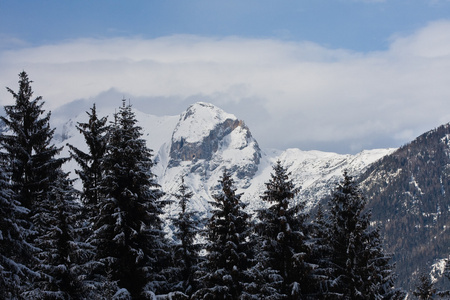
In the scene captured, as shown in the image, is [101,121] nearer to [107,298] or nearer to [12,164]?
[12,164]

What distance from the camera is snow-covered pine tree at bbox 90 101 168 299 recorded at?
27297mm

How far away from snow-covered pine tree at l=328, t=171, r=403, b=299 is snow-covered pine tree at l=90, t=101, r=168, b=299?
10678mm

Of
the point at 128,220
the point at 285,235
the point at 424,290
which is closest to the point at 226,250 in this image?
the point at 285,235

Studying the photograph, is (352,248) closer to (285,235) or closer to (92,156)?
(285,235)

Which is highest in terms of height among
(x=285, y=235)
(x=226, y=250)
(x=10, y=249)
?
(x=285, y=235)

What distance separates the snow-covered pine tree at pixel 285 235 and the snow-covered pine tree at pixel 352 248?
87.9 inches

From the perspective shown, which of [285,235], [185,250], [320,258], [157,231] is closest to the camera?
[157,231]

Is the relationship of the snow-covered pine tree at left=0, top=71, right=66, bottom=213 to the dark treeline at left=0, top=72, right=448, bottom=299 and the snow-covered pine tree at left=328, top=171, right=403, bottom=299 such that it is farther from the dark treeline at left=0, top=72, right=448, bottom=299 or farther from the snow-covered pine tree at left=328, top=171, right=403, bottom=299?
the snow-covered pine tree at left=328, top=171, right=403, bottom=299

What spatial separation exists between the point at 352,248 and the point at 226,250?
741cm

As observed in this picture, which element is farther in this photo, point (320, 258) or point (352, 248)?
point (320, 258)

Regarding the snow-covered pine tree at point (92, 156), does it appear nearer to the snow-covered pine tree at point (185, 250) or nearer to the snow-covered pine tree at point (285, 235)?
the snow-covered pine tree at point (185, 250)

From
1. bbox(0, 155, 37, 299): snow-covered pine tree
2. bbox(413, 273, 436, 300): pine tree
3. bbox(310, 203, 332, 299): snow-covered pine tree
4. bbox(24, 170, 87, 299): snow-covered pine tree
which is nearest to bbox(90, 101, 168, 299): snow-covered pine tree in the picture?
bbox(24, 170, 87, 299): snow-covered pine tree

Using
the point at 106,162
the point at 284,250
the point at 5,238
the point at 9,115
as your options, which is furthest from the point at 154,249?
the point at 9,115

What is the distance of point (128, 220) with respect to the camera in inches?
1115
